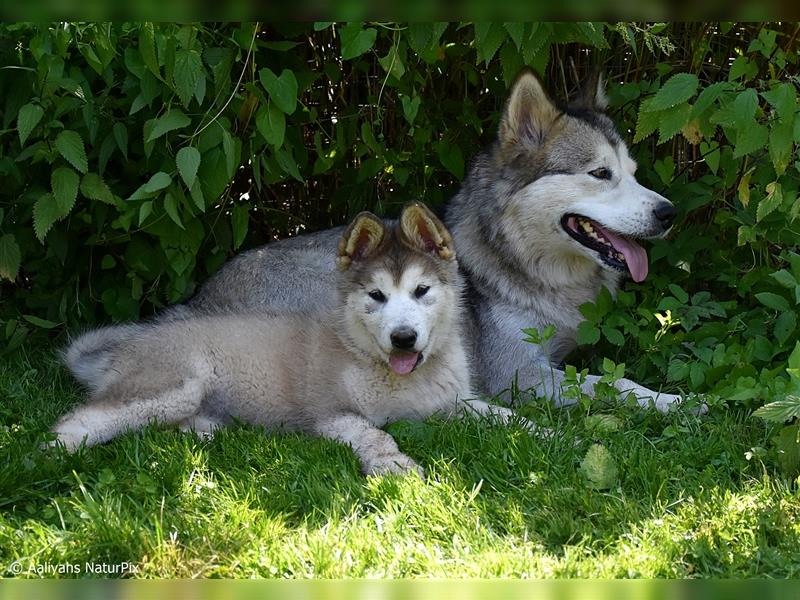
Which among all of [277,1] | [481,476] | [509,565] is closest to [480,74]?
[481,476]

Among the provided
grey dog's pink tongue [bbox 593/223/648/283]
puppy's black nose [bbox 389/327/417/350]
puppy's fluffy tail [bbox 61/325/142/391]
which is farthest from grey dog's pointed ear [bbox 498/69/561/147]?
puppy's fluffy tail [bbox 61/325/142/391]

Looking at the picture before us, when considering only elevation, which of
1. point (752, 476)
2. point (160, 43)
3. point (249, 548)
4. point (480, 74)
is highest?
point (160, 43)

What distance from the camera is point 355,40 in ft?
11.8

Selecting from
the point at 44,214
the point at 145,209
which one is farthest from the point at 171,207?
the point at 44,214

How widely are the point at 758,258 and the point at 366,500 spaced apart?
8.62 feet

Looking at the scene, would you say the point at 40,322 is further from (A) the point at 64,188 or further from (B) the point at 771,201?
(B) the point at 771,201

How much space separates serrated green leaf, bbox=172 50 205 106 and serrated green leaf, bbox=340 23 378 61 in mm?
659

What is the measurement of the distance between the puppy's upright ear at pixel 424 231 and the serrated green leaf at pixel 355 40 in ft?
2.14

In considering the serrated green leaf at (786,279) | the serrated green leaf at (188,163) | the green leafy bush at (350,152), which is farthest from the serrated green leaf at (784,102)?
the serrated green leaf at (188,163)

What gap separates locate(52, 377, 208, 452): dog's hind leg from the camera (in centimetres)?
342

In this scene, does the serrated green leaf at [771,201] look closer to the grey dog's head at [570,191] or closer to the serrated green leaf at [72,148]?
the grey dog's head at [570,191]

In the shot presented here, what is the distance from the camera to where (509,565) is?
250 centimetres

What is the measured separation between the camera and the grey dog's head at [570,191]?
4340mm

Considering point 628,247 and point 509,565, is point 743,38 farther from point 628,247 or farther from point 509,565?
point 509,565
